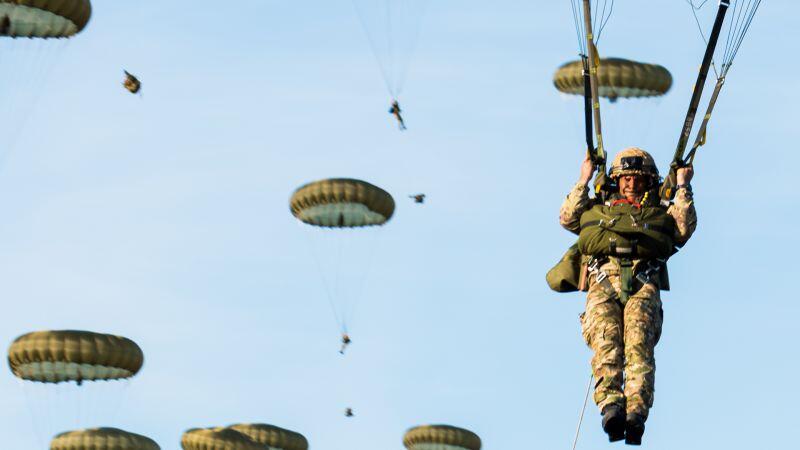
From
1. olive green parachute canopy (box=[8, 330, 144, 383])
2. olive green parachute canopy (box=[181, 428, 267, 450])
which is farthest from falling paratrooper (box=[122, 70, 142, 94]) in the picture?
olive green parachute canopy (box=[181, 428, 267, 450])

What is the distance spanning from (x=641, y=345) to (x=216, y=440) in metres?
68.7

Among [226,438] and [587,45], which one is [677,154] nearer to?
[587,45]

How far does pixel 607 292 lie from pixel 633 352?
0.84 metres

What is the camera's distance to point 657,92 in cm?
7394

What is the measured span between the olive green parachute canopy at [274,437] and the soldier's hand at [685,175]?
3005 inches

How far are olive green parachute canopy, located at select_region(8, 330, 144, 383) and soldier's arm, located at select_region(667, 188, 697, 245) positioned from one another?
50.5m

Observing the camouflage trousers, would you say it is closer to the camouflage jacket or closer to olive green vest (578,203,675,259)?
olive green vest (578,203,675,259)

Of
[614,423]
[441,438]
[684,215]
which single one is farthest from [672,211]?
[441,438]

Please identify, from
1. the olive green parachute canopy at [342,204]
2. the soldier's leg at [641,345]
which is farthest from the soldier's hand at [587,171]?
the olive green parachute canopy at [342,204]

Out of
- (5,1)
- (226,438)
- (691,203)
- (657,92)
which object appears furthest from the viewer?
(226,438)

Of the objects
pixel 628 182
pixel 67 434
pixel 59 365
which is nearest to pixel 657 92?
pixel 59 365

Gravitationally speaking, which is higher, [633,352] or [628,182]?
[628,182]

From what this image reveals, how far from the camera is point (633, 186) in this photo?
83.4ft

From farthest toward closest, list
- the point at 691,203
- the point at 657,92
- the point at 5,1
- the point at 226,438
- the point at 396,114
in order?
1. the point at 226,438
2. the point at 657,92
3. the point at 396,114
4. the point at 5,1
5. the point at 691,203
